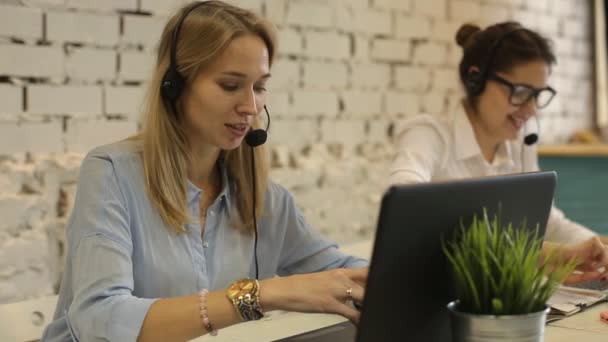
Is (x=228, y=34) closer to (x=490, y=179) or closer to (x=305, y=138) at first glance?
(x=490, y=179)

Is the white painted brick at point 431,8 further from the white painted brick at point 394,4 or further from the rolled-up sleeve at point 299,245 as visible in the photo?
the rolled-up sleeve at point 299,245

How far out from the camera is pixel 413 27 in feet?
10.5

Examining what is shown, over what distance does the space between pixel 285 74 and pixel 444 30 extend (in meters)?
0.93

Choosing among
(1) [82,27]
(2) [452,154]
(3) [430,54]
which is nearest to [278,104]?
(2) [452,154]

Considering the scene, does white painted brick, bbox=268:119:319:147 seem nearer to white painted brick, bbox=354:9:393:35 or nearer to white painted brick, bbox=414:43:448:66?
white painted brick, bbox=354:9:393:35

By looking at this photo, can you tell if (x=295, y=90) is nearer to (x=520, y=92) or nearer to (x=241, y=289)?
(x=520, y=92)

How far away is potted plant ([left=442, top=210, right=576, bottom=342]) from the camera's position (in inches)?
40.1

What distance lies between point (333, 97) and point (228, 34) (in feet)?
4.53

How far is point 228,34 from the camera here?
A: 1523 millimetres

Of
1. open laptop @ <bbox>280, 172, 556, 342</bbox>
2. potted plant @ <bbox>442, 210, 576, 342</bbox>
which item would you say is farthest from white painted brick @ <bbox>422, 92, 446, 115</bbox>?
potted plant @ <bbox>442, 210, 576, 342</bbox>

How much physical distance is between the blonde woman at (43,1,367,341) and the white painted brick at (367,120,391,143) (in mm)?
1284

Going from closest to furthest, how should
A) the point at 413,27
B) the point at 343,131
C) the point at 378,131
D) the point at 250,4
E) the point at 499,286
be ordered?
1. the point at 499,286
2. the point at 250,4
3. the point at 343,131
4. the point at 378,131
5. the point at 413,27

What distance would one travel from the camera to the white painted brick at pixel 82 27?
207 centimetres

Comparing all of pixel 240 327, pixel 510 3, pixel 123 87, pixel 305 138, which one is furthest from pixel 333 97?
pixel 240 327
